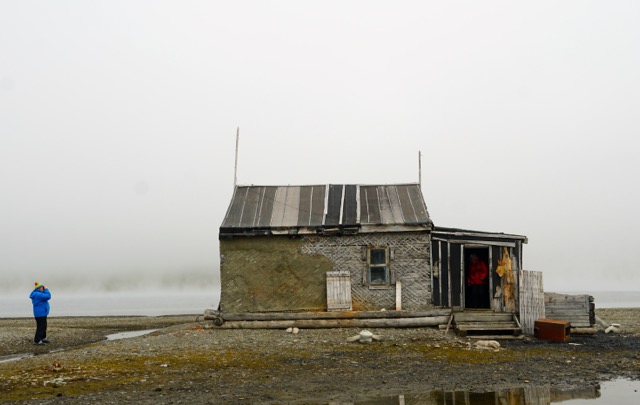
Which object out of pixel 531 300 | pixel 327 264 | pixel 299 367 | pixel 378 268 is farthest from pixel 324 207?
pixel 299 367

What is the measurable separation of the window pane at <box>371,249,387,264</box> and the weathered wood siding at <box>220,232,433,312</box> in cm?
27

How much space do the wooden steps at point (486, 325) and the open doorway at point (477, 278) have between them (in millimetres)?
2462

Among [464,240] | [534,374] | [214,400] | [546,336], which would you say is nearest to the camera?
[214,400]

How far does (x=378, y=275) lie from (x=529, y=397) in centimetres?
1175

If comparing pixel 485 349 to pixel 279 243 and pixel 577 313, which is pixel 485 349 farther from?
pixel 279 243

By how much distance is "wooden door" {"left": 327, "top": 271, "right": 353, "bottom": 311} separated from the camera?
21.5 meters

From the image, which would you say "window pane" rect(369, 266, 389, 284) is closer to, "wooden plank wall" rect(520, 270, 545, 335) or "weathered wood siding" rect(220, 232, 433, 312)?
"weathered wood siding" rect(220, 232, 433, 312)

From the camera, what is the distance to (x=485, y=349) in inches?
647

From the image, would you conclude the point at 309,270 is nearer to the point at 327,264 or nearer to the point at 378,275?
the point at 327,264

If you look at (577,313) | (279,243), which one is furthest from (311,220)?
(577,313)

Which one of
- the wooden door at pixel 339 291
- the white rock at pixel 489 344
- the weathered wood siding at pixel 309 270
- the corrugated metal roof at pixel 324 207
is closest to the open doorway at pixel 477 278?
the weathered wood siding at pixel 309 270

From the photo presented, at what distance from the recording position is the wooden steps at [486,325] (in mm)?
19078

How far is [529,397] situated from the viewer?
10.3 metres

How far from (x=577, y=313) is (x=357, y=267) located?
A: 7989mm
